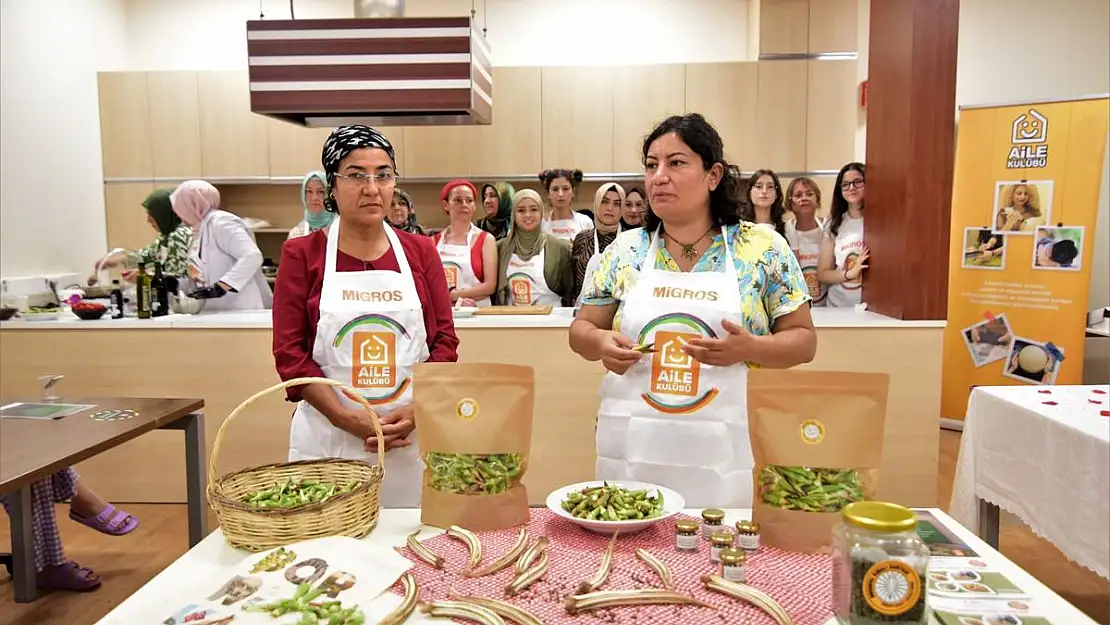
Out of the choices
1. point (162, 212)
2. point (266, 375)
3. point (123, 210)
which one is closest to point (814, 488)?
point (266, 375)

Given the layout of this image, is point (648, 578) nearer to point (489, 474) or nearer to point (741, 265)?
point (489, 474)

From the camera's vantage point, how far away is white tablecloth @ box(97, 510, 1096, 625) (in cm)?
111

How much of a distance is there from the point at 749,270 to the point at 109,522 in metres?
2.76

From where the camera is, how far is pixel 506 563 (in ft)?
4.15

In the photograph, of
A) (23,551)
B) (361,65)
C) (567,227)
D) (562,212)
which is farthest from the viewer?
(562,212)

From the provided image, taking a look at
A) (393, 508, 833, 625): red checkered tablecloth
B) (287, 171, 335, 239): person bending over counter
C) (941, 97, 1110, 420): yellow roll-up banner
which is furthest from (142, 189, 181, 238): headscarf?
(941, 97, 1110, 420): yellow roll-up banner

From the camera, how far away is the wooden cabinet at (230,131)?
6484 millimetres

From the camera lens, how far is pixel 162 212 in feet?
16.2

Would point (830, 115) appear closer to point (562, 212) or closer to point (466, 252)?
point (562, 212)

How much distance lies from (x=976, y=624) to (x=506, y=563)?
0.68 m

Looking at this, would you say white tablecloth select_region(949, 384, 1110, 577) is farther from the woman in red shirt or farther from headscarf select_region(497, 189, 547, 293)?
headscarf select_region(497, 189, 547, 293)

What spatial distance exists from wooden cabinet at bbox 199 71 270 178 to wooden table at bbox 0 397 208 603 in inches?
164

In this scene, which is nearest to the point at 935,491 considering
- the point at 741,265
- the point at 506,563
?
the point at 741,265

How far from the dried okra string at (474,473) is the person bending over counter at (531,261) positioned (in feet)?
10.0
